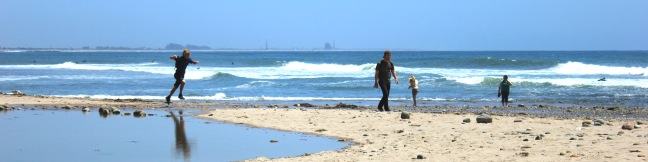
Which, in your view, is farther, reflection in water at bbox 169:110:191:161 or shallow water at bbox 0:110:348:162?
reflection in water at bbox 169:110:191:161

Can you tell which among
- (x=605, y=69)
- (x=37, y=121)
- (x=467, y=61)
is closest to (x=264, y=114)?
(x=37, y=121)

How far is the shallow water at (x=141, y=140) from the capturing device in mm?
8531

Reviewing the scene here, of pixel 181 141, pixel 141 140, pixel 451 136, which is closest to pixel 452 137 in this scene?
pixel 451 136

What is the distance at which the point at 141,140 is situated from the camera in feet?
32.3

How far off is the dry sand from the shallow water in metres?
0.51

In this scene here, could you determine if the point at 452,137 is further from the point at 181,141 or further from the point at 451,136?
the point at 181,141

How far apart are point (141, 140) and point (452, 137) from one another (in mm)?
3456

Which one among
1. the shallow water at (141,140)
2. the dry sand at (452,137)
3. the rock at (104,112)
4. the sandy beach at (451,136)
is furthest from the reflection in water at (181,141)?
the rock at (104,112)

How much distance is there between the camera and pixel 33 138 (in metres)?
9.93

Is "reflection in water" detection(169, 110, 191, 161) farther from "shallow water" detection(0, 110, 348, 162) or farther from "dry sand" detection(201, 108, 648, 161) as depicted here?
"dry sand" detection(201, 108, 648, 161)

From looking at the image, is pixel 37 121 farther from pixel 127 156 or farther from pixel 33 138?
pixel 127 156

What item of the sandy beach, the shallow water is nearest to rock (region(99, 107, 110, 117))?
the shallow water

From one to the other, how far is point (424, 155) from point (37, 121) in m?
6.21

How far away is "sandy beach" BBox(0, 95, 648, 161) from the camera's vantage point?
8430 millimetres
